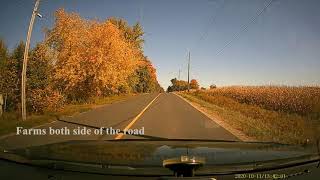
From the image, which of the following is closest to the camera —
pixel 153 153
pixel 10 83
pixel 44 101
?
pixel 153 153

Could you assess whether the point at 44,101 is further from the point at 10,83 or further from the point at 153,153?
the point at 153,153

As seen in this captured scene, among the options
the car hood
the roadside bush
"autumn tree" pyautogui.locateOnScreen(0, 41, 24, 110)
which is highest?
"autumn tree" pyautogui.locateOnScreen(0, 41, 24, 110)

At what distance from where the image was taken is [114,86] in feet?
120

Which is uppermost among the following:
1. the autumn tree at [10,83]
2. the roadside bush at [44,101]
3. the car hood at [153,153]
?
the autumn tree at [10,83]

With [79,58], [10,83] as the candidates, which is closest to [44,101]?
[79,58]

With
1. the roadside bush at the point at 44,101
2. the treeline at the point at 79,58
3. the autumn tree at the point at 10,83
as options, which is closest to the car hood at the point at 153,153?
the roadside bush at the point at 44,101

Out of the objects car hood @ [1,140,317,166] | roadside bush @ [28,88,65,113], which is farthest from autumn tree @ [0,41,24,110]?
car hood @ [1,140,317,166]

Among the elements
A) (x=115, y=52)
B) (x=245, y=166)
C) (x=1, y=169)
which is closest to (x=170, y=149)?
(x=245, y=166)

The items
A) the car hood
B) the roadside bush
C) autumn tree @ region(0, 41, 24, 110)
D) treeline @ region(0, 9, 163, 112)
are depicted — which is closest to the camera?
the car hood

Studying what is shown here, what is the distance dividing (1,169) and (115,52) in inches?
1231

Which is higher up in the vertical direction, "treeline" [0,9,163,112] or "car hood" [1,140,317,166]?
"treeline" [0,9,163,112]

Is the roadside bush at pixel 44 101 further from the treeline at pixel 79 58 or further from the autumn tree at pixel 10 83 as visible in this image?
the autumn tree at pixel 10 83

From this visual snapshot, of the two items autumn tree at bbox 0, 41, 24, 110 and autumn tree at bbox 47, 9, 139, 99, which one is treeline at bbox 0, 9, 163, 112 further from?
autumn tree at bbox 0, 41, 24, 110

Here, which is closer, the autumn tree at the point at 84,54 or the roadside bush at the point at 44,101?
the roadside bush at the point at 44,101
